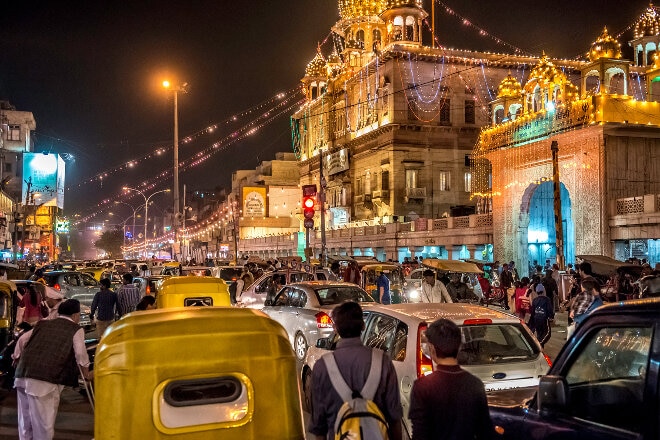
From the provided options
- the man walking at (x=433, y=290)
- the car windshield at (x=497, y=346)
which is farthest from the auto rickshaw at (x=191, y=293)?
the car windshield at (x=497, y=346)

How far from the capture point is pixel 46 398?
237 inches

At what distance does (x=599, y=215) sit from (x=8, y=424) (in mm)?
22925

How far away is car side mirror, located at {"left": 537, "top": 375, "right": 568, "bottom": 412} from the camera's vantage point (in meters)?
3.49

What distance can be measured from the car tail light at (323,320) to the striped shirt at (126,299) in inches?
193

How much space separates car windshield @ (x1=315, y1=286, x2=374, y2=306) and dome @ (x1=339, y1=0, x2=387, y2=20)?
57.5m

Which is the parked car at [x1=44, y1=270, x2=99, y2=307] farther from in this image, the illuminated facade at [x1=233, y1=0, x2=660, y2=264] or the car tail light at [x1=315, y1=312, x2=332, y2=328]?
the illuminated facade at [x1=233, y1=0, x2=660, y2=264]

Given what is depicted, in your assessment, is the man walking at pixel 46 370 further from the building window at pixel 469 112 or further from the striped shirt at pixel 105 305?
the building window at pixel 469 112

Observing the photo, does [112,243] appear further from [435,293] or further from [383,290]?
[435,293]

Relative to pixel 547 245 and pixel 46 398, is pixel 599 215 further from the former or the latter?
pixel 46 398

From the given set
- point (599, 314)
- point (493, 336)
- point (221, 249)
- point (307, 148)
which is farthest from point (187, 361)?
point (221, 249)

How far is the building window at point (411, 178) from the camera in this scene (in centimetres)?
5438

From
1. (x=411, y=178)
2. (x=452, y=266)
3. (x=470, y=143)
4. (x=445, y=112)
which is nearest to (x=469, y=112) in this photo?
(x=445, y=112)

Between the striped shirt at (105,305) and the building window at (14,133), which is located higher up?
the building window at (14,133)

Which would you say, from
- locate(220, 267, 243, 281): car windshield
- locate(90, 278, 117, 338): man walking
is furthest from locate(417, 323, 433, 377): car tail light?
locate(220, 267, 243, 281): car windshield
